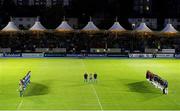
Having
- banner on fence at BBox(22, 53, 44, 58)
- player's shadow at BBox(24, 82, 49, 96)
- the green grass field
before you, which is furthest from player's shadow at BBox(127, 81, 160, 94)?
banner on fence at BBox(22, 53, 44, 58)

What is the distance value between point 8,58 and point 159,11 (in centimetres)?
7083

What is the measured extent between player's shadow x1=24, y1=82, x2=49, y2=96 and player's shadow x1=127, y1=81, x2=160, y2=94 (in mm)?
7956

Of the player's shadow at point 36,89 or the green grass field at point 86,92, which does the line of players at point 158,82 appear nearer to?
the green grass field at point 86,92

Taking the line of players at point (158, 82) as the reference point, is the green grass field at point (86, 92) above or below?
below

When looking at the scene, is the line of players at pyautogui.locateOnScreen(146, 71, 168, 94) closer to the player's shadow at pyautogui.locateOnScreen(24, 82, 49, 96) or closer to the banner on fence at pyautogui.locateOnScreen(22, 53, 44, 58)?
the player's shadow at pyautogui.locateOnScreen(24, 82, 49, 96)

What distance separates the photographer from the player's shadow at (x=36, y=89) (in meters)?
35.5

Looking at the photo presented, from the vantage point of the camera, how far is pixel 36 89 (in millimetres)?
37812

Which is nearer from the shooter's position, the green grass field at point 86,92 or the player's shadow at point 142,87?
the green grass field at point 86,92

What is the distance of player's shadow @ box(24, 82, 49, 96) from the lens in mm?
35544

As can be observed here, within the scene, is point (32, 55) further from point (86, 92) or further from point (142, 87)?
point (86, 92)

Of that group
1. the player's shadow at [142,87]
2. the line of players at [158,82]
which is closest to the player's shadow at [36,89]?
the player's shadow at [142,87]

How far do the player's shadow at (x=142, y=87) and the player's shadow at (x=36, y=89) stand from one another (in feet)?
26.1

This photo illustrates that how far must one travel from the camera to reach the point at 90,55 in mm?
78938

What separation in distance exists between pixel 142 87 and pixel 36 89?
1001 centimetres
